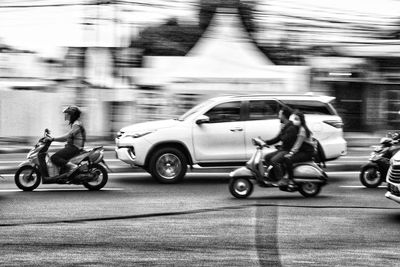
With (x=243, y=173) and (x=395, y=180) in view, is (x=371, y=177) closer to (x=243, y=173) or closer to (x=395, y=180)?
(x=243, y=173)

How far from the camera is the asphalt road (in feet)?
25.4

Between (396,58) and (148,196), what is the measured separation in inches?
685

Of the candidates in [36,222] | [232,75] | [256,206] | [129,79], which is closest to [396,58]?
[232,75]

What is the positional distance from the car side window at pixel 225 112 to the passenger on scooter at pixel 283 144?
8.13 ft

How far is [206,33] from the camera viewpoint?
90.3ft

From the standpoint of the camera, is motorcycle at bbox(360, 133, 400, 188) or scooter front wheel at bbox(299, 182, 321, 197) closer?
scooter front wheel at bbox(299, 182, 321, 197)

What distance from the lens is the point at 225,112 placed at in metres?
15.2

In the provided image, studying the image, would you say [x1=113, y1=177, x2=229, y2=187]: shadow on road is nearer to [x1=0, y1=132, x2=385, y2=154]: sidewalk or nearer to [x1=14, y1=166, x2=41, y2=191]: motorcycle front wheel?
[x1=14, y1=166, x2=41, y2=191]: motorcycle front wheel

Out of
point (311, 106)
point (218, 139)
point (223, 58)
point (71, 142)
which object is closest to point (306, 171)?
point (218, 139)

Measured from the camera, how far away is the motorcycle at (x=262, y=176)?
1248cm

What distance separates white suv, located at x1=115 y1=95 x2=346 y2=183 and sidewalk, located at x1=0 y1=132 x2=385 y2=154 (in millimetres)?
9283

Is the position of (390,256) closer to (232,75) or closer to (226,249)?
(226,249)

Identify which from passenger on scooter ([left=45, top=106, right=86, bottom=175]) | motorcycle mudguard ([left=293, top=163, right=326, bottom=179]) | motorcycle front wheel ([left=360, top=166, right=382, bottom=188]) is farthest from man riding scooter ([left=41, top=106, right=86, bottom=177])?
motorcycle front wheel ([left=360, top=166, right=382, bottom=188])

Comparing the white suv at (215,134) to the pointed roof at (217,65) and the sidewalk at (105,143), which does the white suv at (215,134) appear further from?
the pointed roof at (217,65)
